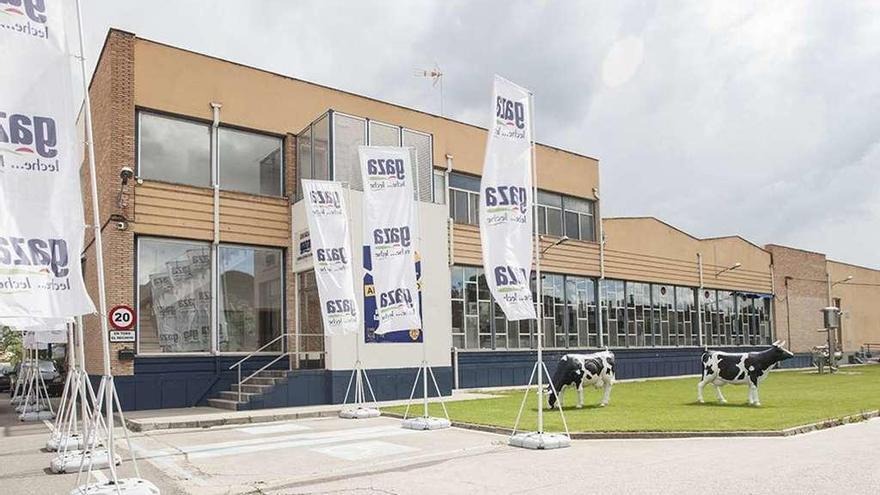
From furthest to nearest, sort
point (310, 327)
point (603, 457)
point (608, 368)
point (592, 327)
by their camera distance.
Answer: point (592, 327) < point (310, 327) < point (608, 368) < point (603, 457)

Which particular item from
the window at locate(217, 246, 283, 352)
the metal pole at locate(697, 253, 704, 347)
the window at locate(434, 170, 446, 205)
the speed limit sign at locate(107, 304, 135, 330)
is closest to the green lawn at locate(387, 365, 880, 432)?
the window at locate(217, 246, 283, 352)

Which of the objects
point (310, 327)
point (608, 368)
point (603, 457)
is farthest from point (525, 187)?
point (310, 327)

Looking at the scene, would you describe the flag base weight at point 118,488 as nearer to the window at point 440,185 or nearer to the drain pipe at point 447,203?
the drain pipe at point 447,203

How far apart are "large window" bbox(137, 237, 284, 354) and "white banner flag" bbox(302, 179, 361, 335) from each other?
5.33m


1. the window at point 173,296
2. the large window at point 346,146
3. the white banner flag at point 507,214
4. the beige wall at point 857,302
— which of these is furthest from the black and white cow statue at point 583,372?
the beige wall at point 857,302

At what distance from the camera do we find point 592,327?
3403 centimetres

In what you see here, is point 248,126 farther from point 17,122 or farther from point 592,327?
point 592,327

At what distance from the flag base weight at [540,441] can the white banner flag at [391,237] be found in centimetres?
462

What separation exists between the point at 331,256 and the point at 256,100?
7.99m

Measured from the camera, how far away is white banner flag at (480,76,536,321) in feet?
42.6

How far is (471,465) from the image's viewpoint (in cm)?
1080

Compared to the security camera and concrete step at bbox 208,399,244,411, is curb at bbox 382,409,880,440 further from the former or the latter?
the security camera

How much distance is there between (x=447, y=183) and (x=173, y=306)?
37.9 ft

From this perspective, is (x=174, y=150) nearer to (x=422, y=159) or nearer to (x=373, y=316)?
(x=373, y=316)
